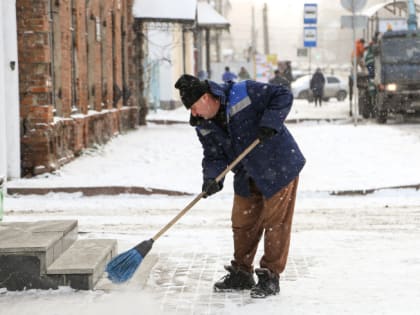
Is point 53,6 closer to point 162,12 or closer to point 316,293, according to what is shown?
point 316,293

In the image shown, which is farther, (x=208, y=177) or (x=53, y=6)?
(x=53, y=6)

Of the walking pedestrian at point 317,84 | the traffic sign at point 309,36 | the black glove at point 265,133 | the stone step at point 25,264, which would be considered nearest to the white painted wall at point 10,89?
the stone step at point 25,264

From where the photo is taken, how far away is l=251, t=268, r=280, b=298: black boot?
6105 millimetres

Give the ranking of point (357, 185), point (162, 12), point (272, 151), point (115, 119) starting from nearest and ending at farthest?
point (272, 151) → point (357, 185) → point (115, 119) → point (162, 12)

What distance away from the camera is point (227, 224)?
963cm

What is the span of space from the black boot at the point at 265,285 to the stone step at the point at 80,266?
110 cm

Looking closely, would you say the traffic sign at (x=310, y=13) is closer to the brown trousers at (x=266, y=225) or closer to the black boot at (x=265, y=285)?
the brown trousers at (x=266, y=225)

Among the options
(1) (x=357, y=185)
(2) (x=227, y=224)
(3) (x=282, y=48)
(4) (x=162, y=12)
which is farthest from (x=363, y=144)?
(3) (x=282, y=48)

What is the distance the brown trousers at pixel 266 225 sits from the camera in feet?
20.0

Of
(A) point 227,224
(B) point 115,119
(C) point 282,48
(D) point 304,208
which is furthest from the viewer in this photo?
(C) point 282,48

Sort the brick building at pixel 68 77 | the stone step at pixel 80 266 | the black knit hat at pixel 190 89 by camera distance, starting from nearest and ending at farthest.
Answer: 1. the black knit hat at pixel 190 89
2. the stone step at pixel 80 266
3. the brick building at pixel 68 77

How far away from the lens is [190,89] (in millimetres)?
5809

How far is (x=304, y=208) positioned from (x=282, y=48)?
156 m

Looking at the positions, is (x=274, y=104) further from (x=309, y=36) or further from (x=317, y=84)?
(x=317, y=84)
